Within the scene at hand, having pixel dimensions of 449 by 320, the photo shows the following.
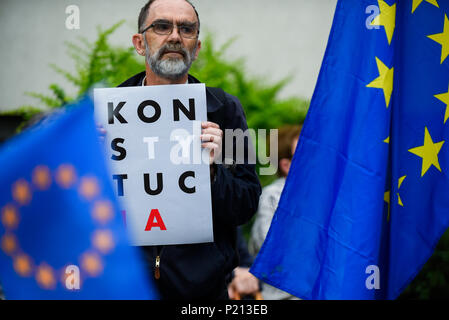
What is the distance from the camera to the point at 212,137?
270 centimetres

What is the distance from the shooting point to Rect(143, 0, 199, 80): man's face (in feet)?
9.26

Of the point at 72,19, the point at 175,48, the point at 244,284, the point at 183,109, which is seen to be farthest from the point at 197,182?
the point at 244,284

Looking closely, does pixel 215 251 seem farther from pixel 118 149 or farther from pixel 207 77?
pixel 207 77

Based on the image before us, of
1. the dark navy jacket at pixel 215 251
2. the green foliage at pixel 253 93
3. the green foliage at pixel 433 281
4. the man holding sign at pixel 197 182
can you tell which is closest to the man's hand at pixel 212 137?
the man holding sign at pixel 197 182

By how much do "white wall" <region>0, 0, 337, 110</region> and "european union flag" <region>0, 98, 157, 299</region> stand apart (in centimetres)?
681

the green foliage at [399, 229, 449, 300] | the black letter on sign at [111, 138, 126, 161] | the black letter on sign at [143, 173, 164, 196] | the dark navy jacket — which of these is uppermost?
the black letter on sign at [111, 138, 126, 161]

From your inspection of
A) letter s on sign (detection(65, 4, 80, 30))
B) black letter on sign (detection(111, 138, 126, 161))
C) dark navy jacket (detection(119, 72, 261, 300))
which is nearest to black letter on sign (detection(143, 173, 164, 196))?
black letter on sign (detection(111, 138, 126, 161))

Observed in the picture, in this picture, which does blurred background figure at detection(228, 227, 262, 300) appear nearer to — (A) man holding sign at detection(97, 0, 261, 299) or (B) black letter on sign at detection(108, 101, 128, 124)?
(A) man holding sign at detection(97, 0, 261, 299)

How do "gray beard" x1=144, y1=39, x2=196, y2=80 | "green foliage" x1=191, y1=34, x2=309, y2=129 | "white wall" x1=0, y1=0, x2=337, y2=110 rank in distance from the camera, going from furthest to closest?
1. "white wall" x1=0, y1=0, x2=337, y2=110
2. "green foliage" x1=191, y1=34, x2=309, y2=129
3. "gray beard" x1=144, y1=39, x2=196, y2=80

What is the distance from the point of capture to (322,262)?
2.87 meters

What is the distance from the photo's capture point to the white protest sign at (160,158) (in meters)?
2.75
